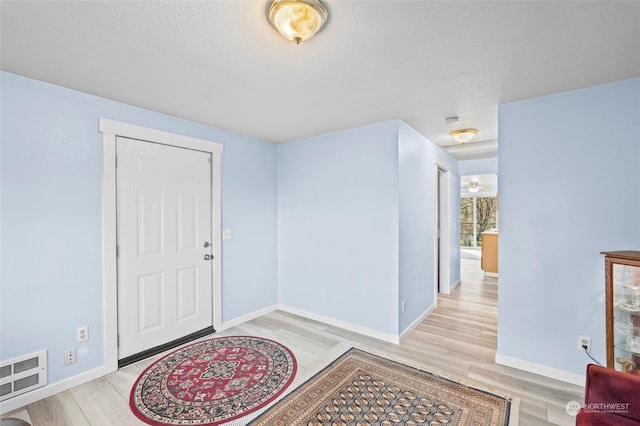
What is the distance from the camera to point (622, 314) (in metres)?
2.05

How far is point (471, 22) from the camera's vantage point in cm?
152

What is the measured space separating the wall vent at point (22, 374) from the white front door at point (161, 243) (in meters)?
0.54

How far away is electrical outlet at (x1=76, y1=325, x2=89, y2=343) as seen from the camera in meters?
2.41

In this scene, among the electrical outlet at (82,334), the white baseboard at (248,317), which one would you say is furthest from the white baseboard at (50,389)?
the white baseboard at (248,317)

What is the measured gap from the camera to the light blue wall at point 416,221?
10.7 ft

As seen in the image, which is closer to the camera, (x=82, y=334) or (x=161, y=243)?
(x=82, y=334)

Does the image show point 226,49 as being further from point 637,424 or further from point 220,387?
point 637,424

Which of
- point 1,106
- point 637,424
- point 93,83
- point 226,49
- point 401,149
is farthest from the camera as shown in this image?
point 401,149

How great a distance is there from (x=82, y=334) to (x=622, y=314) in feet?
13.6

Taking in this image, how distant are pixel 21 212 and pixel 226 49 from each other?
1.93 meters

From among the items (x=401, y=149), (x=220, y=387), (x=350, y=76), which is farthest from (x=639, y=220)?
(x=220, y=387)

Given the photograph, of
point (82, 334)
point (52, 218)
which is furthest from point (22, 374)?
point (52, 218)

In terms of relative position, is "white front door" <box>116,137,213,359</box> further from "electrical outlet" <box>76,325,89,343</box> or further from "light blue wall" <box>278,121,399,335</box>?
"light blue wall" <box>278,121,399,335</box>

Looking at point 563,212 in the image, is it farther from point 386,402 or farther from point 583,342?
point 386,402
